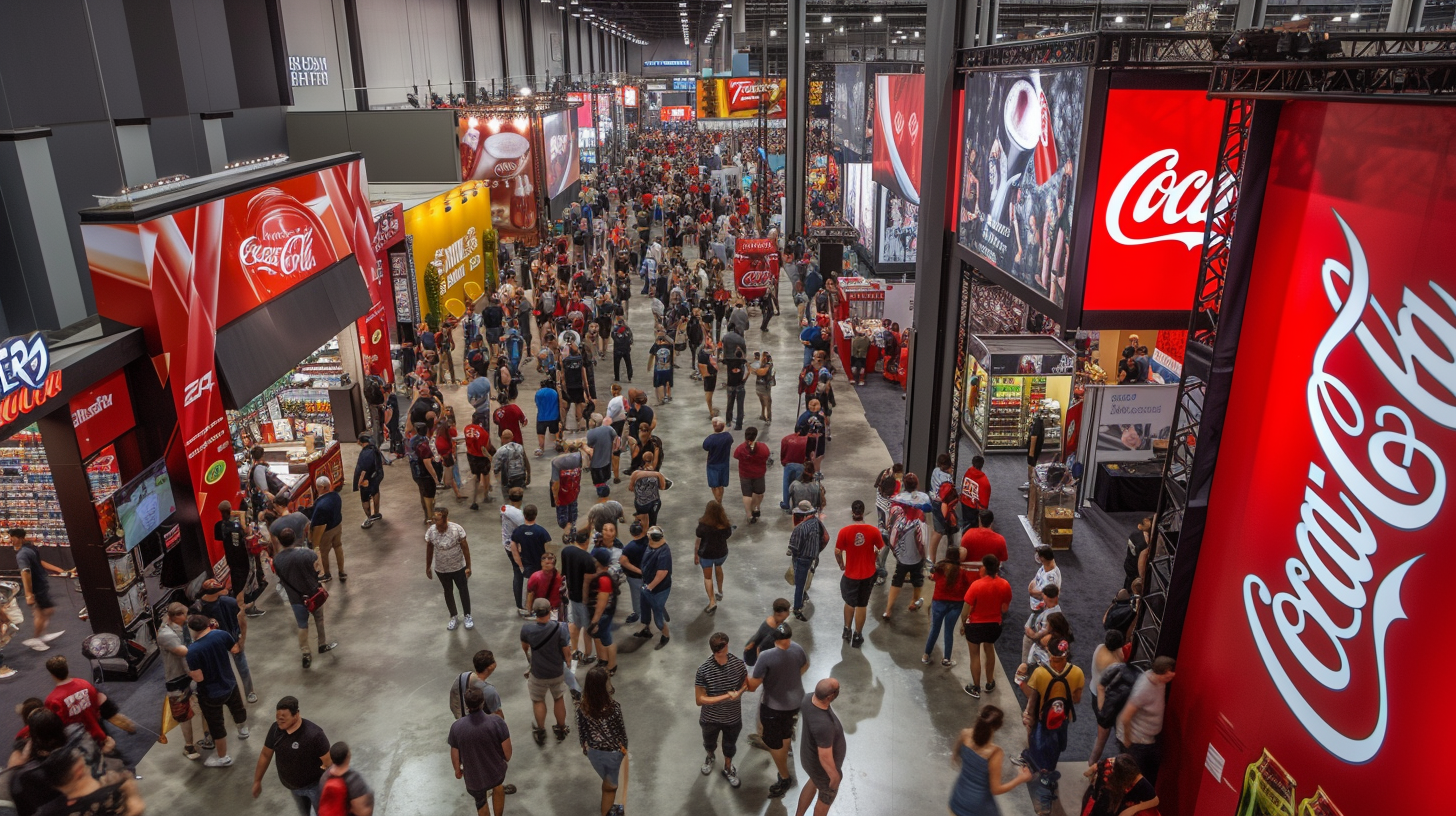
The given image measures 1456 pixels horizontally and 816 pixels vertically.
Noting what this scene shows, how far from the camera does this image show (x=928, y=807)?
6668mm

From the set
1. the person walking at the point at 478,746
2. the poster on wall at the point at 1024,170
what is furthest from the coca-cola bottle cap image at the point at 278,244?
the poster on wall at the point at 1024,170

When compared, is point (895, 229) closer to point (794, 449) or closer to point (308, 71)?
point (308, 71)

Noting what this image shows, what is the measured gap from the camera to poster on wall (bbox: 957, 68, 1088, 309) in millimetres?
7824

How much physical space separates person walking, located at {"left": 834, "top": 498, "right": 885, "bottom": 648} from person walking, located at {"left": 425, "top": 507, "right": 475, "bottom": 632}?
3466mm

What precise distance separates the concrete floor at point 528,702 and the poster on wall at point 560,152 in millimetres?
18315

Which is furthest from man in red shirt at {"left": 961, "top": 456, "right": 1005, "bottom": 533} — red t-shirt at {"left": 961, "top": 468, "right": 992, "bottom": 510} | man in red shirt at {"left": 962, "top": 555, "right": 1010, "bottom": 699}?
man in red shirt at {"left": 962, "top": 555, "right": 1010, "bottom": 699}

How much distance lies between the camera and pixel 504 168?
24.5 meters

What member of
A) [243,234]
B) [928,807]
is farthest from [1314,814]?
[243,234]

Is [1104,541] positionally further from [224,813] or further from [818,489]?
[224,813]

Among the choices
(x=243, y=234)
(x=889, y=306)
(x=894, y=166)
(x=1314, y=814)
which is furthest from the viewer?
(x=894, y=166)

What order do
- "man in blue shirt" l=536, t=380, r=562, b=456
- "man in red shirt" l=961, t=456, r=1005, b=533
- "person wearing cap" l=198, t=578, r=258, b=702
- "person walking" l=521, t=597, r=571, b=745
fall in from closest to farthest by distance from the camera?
1. "person walking" l=521, t=597, r=571, b=745
2. "person wearing cap" l=198, t=578, r=258, b=702
3. "man in red shirt" l=961, t=456, r=1005, b=533
4. "man in blue shirt" l=536, t=380, r=562, b=456

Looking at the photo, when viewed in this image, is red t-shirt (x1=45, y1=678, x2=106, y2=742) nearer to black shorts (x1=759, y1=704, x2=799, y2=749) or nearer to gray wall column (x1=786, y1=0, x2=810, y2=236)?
black shorts (x1=759, y1=704, x2=799, y2=749)

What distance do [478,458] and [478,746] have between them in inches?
235

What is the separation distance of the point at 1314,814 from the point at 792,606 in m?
5.07
